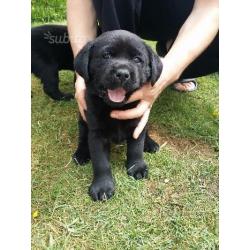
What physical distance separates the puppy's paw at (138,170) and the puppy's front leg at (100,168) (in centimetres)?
16

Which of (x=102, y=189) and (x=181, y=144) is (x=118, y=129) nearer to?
(x=102, y=189)

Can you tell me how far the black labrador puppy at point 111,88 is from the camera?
229 cm

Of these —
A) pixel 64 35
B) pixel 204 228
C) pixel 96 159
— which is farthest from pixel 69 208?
pixel 64 35

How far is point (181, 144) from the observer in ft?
9.94

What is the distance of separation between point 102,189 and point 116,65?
2.26 feet

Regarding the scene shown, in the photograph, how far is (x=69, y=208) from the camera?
2418mm

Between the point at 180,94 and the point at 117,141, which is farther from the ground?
the point at 117,141

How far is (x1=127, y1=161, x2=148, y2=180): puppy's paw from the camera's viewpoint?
8.69ft

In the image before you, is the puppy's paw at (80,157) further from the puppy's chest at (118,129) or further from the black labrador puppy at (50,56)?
the black labrador puppy at (50,56)

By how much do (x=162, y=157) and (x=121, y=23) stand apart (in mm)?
Result: 920

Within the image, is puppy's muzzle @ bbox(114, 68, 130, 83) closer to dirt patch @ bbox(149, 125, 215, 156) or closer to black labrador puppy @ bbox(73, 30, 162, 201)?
black labrador puppy @ bbox(73, 30, 162, 201)

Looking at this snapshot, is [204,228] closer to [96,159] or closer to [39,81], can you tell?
[96,159]

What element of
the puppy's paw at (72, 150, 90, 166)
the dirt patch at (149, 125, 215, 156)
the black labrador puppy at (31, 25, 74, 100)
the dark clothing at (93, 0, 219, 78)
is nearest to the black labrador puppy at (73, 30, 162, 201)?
the puppy's paw at (72, 150, 90, 166)

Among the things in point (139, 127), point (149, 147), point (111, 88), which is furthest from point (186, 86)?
point (111, 88)
